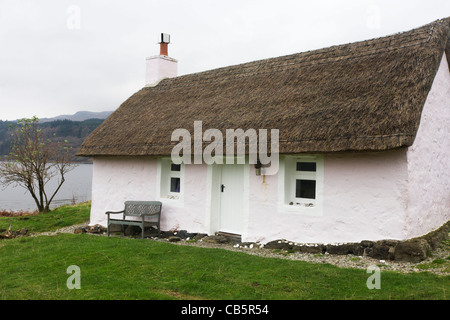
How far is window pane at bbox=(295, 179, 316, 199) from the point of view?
850 centimetres

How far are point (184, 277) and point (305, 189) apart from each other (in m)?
3.62

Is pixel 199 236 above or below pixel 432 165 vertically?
below

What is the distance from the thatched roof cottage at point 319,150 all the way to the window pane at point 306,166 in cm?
2

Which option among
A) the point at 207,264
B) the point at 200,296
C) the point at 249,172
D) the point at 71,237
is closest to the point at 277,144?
the point at 249,172

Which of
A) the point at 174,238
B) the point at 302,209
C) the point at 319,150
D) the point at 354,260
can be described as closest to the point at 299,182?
the point at 302,209

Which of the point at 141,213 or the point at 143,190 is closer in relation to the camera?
the point at 141,213

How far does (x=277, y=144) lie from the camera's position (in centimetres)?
814

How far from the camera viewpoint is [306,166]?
338 inches

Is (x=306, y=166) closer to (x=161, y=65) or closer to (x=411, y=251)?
(x=411, y=251)

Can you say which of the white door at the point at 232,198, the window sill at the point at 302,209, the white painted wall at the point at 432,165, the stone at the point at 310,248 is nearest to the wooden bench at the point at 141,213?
the white door at the point at 232,198

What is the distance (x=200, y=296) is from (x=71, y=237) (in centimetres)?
597

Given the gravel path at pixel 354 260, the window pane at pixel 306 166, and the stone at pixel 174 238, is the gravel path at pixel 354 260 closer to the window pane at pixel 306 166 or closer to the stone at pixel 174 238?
the stone at pixel 174 238

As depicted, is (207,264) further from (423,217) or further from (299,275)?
(423,217)
